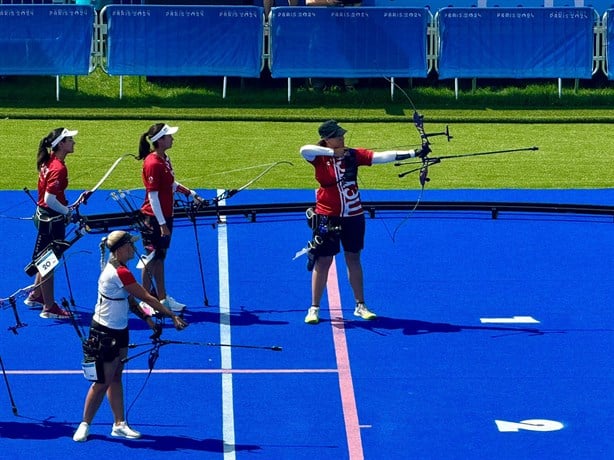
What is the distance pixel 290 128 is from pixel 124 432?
50.0 feet

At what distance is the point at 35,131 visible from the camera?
26219 millimetres

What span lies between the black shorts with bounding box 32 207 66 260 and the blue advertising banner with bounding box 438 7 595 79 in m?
14.9

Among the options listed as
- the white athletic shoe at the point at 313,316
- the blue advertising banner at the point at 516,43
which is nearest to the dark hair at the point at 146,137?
the white athletic shoe at the point at 313,316

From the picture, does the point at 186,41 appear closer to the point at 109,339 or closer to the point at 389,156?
the point at 389,156

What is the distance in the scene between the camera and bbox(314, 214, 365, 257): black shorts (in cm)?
1548

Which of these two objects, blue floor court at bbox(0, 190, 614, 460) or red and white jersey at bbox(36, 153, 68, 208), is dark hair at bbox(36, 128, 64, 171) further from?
blue floor court at bbox(0, 190, 614, 460)

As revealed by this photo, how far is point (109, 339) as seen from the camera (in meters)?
12.1

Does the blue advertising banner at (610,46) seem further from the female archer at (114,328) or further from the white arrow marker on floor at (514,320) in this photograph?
the female archer at (114,328)

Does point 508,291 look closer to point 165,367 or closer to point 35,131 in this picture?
point 165,367

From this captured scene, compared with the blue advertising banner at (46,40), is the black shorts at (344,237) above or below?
below

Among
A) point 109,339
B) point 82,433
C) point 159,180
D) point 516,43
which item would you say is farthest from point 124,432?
point 516,43

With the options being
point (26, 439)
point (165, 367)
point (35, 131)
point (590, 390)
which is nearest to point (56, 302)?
point (165, 367)

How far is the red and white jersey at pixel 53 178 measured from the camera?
1523cm

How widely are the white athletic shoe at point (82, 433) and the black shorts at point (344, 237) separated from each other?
422 cm
